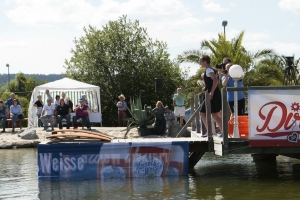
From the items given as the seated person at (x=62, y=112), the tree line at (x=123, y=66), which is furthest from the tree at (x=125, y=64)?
the seated person at (x=62, y=112)

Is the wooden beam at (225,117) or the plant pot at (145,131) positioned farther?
the plant pot at (145,131)

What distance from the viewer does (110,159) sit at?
14320 mm

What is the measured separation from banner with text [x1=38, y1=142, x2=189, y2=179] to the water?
0.21 m

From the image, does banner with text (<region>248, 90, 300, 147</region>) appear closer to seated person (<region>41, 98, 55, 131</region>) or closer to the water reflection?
the water reflection

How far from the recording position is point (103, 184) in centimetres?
1395

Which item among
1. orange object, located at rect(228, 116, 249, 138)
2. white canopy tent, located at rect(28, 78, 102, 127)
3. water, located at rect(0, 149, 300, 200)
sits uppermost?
white canopy tent, located at rect(28, 78, 102, 127)

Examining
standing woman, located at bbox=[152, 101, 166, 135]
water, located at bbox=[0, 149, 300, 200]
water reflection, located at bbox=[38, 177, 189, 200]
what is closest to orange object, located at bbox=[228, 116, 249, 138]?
water, located at bbox=[0, 149, 300, 200]

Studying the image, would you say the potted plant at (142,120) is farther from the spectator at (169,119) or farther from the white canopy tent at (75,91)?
the white canopy tent at (75,91)

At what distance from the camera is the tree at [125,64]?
138ft

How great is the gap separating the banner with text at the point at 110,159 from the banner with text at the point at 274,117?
4.75 feet

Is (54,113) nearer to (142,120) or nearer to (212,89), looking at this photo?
(142,120)

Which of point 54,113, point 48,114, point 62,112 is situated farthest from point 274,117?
point 54,113

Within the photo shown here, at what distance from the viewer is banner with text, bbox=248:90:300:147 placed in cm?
1413

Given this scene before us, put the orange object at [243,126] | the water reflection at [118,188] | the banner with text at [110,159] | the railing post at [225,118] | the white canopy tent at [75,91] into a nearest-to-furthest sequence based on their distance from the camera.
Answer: the water reflection at [118,188], the railing post at [225,118], the banner with text at [110,159], the orange object at [243,126], the white canopy tent at [75,91]
